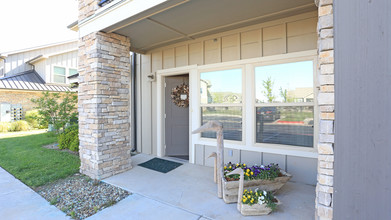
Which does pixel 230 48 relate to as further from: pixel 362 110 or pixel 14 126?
pixel 14 126

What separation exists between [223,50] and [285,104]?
149 centimetres

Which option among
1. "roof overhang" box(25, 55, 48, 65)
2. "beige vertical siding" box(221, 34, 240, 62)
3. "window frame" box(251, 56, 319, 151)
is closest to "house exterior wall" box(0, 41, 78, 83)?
"roof overhang" box(25, 55, 48, 65)

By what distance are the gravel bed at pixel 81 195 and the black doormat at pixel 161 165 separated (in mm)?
952

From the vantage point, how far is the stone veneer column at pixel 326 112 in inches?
51.5

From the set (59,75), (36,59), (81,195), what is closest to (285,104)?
(81,195)

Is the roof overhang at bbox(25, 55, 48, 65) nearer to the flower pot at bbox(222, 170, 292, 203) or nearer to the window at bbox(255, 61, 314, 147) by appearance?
the window at bbox(255, 61, 314, 147)

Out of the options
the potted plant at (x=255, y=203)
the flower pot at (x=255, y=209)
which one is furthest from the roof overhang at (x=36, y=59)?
the flower pot at (x=255, y=209)

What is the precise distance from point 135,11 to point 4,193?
10.5ft

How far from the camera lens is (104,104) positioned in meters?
3.32

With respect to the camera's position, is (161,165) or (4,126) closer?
(161,165)

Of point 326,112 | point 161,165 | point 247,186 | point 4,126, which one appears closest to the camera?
point 326,112

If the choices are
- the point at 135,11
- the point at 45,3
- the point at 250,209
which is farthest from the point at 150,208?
the point at 45,3

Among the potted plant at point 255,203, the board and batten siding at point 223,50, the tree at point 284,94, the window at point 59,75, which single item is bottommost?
the potted plant at point 255,203

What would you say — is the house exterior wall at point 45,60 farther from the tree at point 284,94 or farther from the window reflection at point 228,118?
the tree at point 284,94
